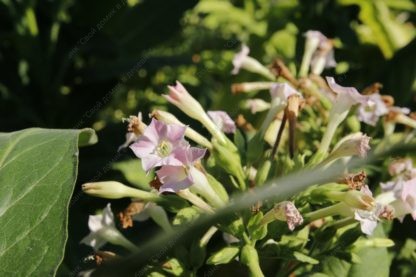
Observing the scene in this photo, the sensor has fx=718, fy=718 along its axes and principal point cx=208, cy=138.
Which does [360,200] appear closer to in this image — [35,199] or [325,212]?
[325,212]

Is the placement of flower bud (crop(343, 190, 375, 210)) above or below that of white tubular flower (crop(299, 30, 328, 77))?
above

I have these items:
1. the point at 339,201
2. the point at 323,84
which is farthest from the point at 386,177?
the point at 339,201

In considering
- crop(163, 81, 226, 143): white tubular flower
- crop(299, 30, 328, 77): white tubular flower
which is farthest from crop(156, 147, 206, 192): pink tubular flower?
crop(299, 30, 328, 77): white tubular flower

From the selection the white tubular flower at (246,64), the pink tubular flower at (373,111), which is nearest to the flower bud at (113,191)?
the pink tubular flower at (373,111)

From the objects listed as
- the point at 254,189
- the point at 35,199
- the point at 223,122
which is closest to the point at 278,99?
the point at 223,122

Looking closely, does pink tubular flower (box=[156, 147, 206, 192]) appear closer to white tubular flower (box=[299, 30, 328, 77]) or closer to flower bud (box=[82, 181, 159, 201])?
flower bud (box=[82, 181, 159, 201])

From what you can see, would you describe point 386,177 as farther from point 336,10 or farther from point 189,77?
point 189,77

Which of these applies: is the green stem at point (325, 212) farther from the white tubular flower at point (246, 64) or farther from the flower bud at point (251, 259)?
the white tubular flower at point (246, 64)
